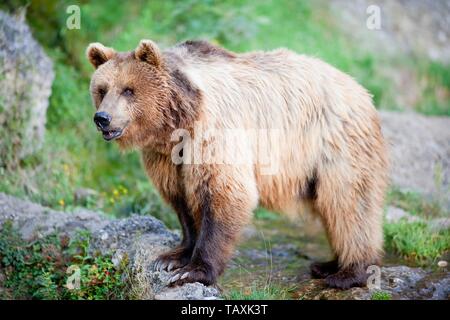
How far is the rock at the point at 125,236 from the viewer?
5.95 meters

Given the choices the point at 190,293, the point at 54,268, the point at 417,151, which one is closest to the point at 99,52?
the point at 190,293

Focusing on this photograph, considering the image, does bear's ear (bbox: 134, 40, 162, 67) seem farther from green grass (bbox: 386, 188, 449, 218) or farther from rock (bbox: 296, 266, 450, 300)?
green grass (bbox: 386, 188, 449, 218)

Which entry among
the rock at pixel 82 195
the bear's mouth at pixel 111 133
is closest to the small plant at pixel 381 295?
the bear's mouth at pixel 111 133

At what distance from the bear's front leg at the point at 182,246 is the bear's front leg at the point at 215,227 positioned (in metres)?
0.31

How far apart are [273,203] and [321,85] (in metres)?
1.29

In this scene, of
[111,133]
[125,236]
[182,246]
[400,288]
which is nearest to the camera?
[111,133]

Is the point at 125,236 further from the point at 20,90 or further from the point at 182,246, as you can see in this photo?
the point at 20,90

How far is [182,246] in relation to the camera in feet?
21.2

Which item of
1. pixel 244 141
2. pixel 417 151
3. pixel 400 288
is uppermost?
pixel 244 141

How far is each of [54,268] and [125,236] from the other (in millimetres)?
850

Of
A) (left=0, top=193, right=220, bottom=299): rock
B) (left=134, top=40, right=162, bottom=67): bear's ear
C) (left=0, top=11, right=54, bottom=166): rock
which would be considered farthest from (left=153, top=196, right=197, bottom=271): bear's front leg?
(left=0, top=11, right=54, bottom=166): rock

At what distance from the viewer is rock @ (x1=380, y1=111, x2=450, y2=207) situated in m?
9.77

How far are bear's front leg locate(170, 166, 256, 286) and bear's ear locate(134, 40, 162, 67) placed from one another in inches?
44.1

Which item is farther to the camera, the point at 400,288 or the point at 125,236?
the point at 125,236
